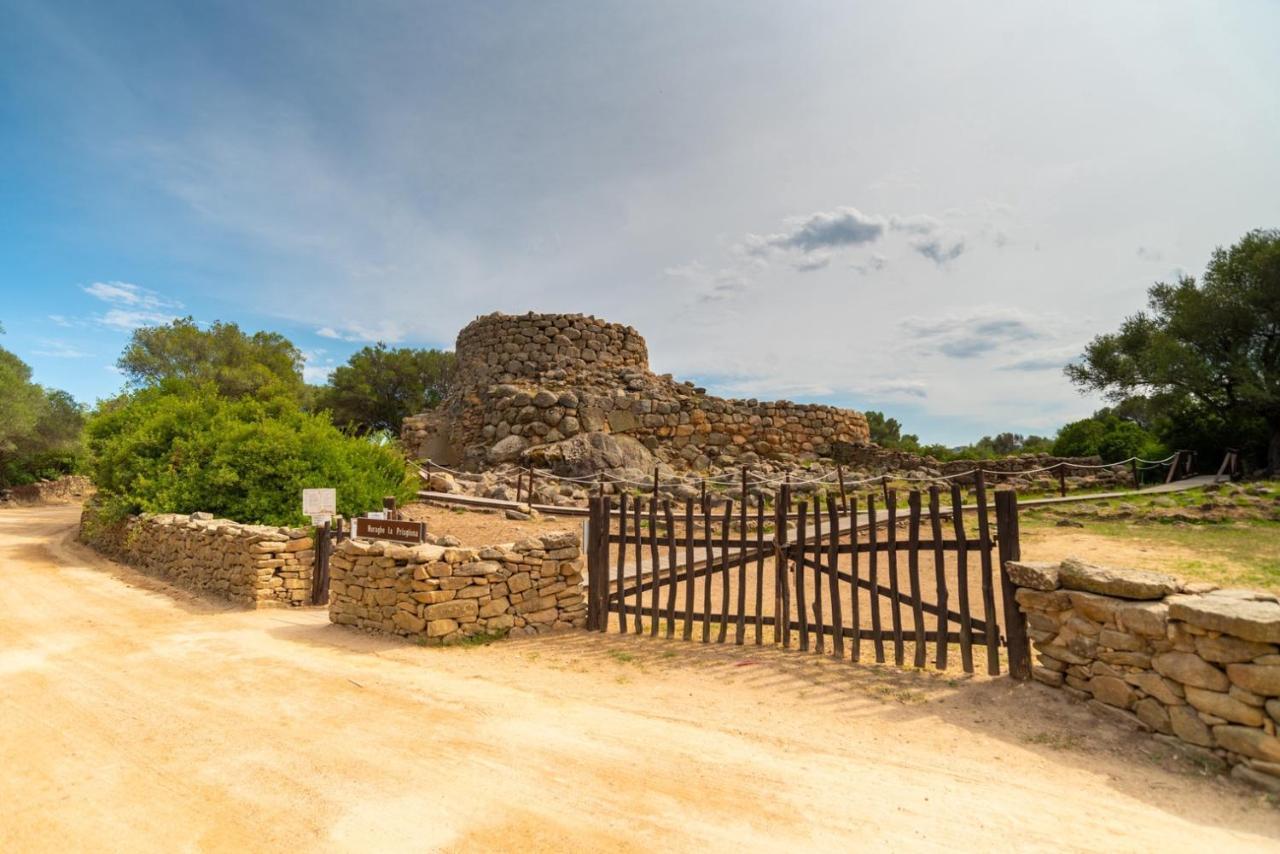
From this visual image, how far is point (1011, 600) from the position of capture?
214 inches

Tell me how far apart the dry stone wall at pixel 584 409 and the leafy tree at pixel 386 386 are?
482 inches

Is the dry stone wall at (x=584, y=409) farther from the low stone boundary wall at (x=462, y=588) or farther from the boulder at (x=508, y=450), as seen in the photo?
the low stone boundary wall at (x=462, y=588)

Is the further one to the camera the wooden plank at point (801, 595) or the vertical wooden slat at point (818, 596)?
the wooden plank at point (801, 595)

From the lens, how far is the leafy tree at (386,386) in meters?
35.5

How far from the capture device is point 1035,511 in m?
15.0

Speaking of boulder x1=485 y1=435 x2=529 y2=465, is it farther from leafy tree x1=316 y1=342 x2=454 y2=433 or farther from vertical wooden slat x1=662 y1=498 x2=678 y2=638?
leafy tree x1=316 y1=342 x2=454 y2=433

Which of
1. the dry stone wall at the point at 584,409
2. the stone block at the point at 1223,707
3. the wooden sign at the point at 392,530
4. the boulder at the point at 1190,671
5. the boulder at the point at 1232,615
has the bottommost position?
the stone block at the point at 1223,707

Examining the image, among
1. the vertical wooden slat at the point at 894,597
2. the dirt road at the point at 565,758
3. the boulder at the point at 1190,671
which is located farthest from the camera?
the vertical wooden slat at the point at 894,597

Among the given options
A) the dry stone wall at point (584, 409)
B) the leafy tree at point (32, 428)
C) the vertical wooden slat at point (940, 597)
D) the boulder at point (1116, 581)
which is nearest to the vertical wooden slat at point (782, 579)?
the vertical wooden slat at point (940, 597)

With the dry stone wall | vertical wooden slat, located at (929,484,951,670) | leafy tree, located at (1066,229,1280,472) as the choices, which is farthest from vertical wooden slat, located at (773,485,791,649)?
leafy tree, located at (1066,229,1280,472)

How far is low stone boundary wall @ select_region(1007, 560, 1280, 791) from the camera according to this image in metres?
3.85

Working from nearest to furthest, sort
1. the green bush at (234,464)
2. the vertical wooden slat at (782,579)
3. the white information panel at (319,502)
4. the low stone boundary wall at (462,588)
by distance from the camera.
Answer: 1. the vertical wooden slat at (782,579)
2. the low stone boundary wall at (462,588)
3. the white information panel at (319,502)
4. the green bush at (234,464)

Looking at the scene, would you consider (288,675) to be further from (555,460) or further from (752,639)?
(555,460)

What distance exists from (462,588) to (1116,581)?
20.4 feet
